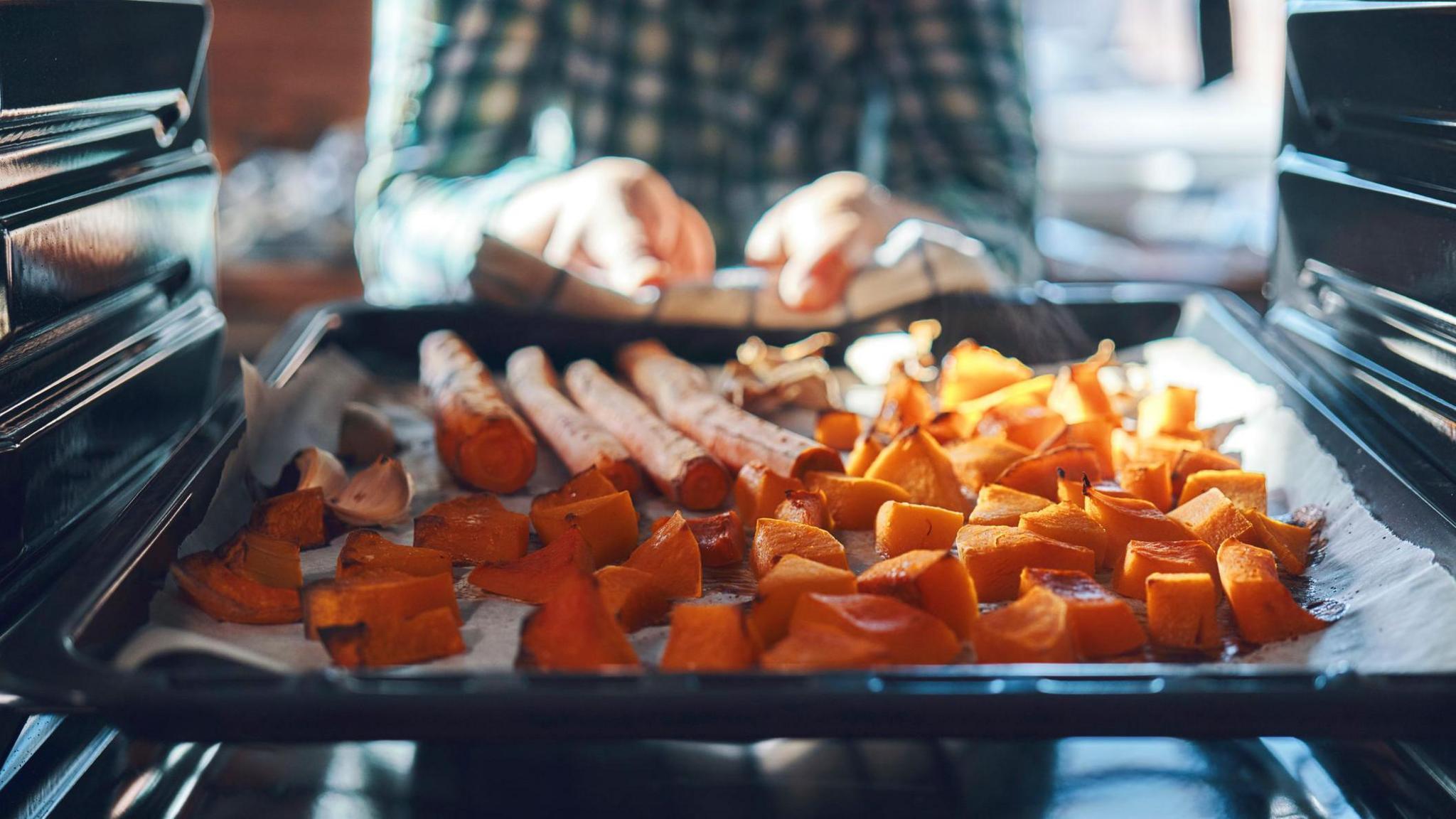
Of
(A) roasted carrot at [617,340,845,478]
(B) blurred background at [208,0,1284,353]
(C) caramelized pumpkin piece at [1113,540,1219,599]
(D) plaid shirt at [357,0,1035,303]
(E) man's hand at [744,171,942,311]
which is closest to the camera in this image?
(C) caramelized pumpkin piece at [1113,540,1219,599]

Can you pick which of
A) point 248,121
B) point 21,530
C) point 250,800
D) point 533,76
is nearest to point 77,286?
point 21,530

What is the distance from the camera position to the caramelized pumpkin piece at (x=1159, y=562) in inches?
32.2

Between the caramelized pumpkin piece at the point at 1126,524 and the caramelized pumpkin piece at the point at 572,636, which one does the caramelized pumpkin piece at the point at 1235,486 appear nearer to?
the caramelized pumpkin piece at the point at 1126,524

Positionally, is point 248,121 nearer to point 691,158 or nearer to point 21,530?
point 691,158

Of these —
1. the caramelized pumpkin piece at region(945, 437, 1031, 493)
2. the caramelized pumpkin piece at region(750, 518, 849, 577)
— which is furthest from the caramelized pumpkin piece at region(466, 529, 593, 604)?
the caramelized pumpkin piece at region(945, 437, 1031, 493)

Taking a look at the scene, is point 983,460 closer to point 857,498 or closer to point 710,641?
point 857,498

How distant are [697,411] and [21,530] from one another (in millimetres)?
617

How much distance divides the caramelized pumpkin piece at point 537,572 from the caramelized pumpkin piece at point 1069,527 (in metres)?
0.34

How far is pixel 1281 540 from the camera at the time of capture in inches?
34.9

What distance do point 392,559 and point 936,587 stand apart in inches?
15.4

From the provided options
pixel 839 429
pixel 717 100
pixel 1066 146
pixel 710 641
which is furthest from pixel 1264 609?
pixel 1066 146

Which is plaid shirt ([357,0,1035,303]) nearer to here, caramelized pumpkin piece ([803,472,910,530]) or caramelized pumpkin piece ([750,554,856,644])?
caramelized pumpkin piece ([803,472,910,530])

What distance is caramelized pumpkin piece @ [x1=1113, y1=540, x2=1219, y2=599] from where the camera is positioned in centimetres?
82

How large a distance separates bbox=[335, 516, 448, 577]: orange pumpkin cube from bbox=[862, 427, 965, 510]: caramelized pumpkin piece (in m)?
0.39
